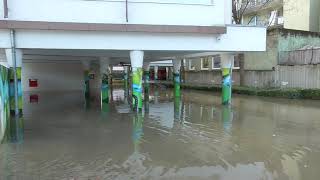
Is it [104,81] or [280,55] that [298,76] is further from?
[104,81]

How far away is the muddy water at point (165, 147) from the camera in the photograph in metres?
7.56

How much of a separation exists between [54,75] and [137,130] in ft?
83.3

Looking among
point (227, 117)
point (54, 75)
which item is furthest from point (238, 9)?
point (227, 117)

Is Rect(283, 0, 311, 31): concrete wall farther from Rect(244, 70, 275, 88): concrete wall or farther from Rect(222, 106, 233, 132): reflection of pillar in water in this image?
Rect(222, 106, 233, 132): reflection of pillar in water

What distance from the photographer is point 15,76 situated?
15242mm

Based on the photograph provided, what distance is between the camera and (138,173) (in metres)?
7.50

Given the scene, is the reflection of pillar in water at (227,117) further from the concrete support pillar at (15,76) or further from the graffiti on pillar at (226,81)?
the concrete support pillar at (15,76)

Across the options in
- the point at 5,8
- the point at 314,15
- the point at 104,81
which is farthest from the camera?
the point at 314,15

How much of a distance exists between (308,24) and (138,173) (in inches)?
1266

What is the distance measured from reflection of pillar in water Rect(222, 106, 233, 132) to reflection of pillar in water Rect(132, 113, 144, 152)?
2.68m

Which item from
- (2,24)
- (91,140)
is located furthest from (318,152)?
(2,24)

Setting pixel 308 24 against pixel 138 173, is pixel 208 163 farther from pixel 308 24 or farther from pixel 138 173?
pixel 308 24

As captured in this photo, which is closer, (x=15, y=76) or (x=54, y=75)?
(x=15, y=76)

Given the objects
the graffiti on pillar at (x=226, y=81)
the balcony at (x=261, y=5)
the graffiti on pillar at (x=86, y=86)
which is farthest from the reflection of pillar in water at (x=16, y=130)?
the balcony at (x=261, y=5)
